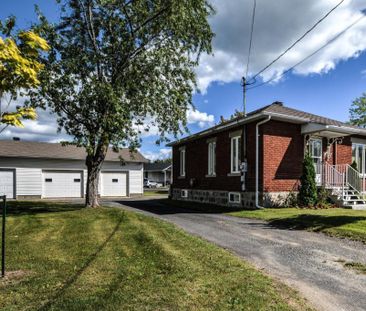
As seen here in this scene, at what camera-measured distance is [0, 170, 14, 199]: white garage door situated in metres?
25.9

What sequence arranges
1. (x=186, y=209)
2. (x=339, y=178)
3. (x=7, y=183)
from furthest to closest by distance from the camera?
(x=7, y=183) → (x=186, y=209) → (x=339, y=178)

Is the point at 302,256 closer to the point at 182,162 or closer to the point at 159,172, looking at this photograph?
the point at 182,162

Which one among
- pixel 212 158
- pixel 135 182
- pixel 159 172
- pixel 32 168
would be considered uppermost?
pixel 212 158

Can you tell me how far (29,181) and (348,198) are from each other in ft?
74.9

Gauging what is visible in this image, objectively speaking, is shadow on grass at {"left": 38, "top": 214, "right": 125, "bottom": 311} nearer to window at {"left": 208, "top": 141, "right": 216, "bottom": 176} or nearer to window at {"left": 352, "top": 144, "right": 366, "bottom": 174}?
window at {"left": 208, "top": 141, "right": 216, "bottom": 176}

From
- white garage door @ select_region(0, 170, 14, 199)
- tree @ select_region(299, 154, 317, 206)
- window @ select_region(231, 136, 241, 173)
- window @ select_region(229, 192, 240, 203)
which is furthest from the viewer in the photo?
white garage door @ select_region(0, 170, 14, 199)

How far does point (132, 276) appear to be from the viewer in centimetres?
506

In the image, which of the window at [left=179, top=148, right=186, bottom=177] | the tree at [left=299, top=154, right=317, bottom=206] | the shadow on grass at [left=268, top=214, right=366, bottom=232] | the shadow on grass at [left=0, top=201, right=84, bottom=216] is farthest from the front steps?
the shadow on grass at [left=0, top=201, right=84, bottom=216]

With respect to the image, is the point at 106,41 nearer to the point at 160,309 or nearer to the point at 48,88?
the point at 48,88

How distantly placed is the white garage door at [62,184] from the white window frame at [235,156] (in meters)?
16.7

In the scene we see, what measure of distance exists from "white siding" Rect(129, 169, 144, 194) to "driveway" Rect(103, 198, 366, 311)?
2117cm

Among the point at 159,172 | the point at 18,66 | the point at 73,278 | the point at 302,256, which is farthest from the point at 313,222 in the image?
the point at 159,172

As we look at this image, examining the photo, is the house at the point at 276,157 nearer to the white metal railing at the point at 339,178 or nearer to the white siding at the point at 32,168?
Answer: the white metal railing at the point at 339,178

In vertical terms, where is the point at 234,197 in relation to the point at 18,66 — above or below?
below
